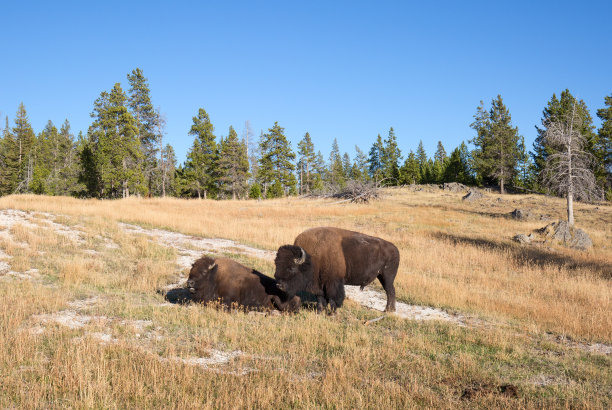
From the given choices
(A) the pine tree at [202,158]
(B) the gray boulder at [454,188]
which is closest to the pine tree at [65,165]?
(A) the pine tree at [202,158]

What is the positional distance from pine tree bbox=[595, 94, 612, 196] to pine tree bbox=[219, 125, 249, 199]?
5111 cm

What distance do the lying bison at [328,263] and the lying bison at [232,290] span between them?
679mm

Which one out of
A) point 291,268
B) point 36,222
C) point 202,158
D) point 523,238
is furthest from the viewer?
point 202,158

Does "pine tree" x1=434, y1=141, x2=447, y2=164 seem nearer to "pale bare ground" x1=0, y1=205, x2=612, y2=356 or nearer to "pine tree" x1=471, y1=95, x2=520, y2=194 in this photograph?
"pine tree" x1=471, y1=95, x2=520, y2=194

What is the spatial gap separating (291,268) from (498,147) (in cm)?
6554

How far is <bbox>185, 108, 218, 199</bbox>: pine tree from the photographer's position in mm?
60125

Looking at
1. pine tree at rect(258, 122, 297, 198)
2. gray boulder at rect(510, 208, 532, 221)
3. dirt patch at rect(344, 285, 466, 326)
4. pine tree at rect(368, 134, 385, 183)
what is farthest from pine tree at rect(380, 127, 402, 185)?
dirt patch at rect(344, 285, 466, 326)

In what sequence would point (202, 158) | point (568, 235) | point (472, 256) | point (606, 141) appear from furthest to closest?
point (202, 158), point (606, 141), point (568, 235), point (472, 256)

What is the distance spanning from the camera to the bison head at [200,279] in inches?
356

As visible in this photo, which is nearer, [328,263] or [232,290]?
[328,263]

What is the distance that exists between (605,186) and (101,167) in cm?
6685

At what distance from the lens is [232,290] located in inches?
360

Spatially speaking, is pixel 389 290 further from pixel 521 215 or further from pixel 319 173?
pixel 319 173

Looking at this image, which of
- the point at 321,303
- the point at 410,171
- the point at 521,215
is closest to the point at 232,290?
the point at 321,303
